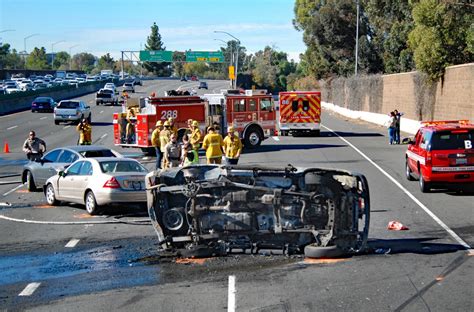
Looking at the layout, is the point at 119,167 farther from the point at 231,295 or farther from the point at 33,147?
the point at 231,295

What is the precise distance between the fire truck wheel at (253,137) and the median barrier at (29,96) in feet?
111

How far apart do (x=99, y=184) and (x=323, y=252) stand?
6.88 meters

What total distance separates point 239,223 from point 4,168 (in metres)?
19.4

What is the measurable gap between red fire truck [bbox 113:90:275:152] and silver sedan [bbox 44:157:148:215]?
43.0ft

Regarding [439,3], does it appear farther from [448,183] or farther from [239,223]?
[239,223]

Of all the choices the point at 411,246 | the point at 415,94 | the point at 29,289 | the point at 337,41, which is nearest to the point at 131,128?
the point at 415,94

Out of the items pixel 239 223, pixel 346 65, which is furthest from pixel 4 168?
pixel 346 65

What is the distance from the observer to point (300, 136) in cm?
4347

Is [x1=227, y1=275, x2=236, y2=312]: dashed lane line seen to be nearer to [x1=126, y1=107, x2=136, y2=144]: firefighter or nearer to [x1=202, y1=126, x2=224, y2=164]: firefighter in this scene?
[x1=202, y1=126, x2=224, y2=164]: firefighter

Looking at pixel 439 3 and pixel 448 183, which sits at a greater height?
pixel 439 3

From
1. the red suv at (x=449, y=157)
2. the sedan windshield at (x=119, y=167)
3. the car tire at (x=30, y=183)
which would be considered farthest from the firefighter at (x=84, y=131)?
the red suv at (x=449, y=157)

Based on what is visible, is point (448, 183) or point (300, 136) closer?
point (448, 183)

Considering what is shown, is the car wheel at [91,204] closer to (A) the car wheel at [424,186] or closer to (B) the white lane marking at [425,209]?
(B) the white lane marking at [425,209]

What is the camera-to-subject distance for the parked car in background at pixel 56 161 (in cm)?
2109
